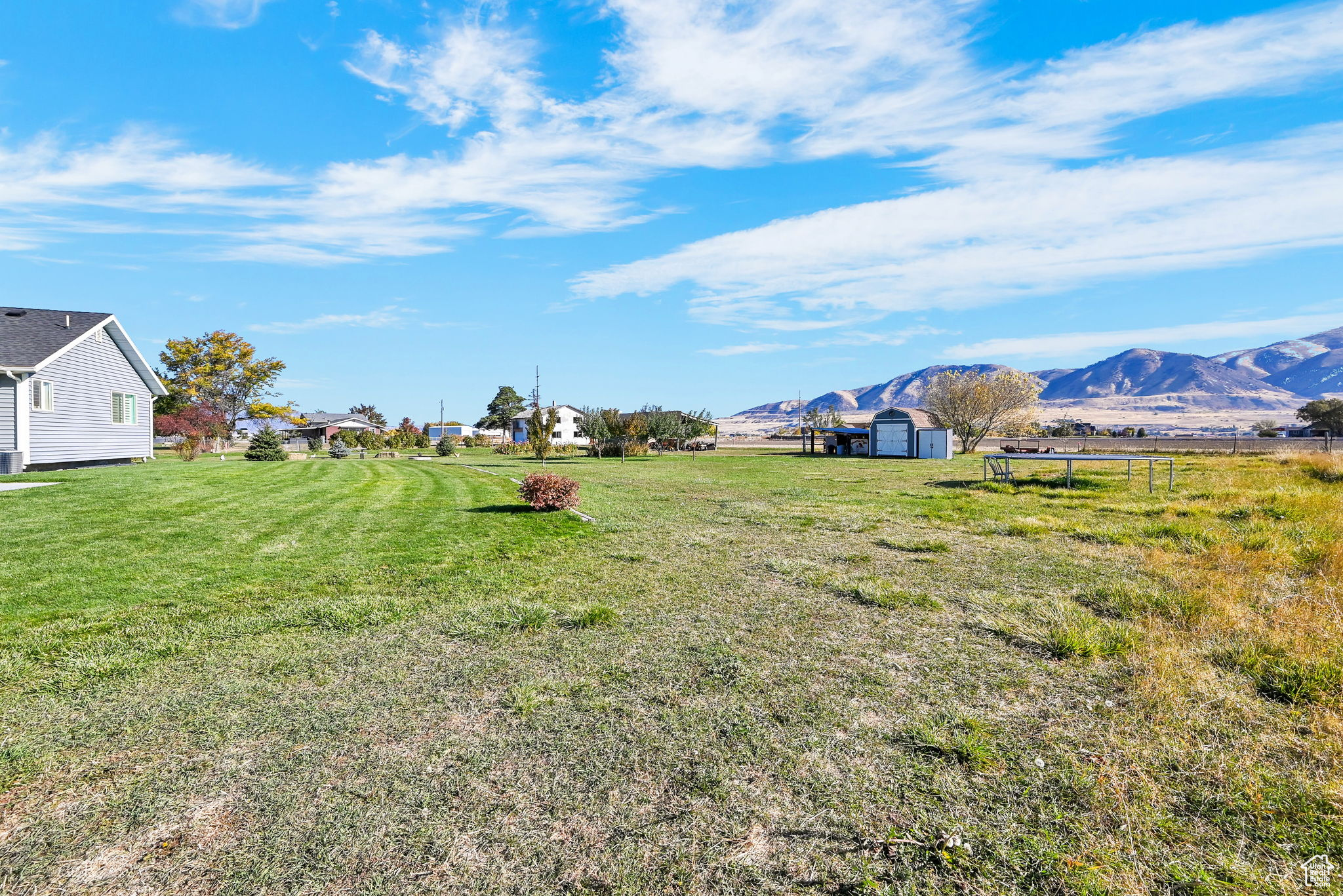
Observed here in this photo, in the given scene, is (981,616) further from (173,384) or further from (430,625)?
(173,384)

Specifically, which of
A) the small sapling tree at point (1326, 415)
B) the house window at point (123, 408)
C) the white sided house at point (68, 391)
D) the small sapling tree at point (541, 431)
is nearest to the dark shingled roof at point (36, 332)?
the white sided house at point (68, 391)

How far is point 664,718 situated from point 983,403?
197ft

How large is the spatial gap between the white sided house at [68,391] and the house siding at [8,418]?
0.07ft

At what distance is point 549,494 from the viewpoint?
1370cm

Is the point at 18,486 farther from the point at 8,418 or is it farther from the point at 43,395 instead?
the point at 43,395

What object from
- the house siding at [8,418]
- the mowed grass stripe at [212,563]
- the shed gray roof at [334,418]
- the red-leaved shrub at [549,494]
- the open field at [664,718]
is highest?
the shed gray roof at [334,418]

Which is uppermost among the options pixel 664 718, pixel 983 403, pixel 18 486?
pixel 983 403

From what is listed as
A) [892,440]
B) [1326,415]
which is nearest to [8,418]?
[892,440]

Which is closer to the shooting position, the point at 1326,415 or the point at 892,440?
the point at 892,440

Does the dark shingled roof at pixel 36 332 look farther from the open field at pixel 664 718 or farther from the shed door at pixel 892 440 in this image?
the shed door at pixel 892 440

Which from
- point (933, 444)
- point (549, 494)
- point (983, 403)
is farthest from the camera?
point (983, 403)

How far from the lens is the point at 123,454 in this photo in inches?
1000

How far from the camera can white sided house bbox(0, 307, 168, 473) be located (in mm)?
20031

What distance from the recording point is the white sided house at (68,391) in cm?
2003
